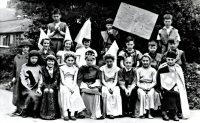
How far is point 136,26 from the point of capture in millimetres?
8367

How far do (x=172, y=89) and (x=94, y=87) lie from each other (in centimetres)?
169

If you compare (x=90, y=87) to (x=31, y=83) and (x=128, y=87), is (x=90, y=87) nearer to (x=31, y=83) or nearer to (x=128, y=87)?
(x=128, y=87)

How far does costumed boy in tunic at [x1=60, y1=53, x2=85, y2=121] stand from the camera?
20.4 feet

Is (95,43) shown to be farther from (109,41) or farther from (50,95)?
(50,95)

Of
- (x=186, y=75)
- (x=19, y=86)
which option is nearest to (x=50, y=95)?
(x=19, y=86)

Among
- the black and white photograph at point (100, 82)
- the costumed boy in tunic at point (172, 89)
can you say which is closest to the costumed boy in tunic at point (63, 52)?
the black and white photograph at point (100, 82)

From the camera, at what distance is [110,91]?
6594 mm

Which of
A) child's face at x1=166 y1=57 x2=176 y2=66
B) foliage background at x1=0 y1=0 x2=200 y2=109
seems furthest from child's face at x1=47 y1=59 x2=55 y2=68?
foliage background at x1=0 y1=0 x2=200 y2=109

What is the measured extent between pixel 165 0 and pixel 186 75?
9.38 ft

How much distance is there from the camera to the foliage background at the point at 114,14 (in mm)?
9219

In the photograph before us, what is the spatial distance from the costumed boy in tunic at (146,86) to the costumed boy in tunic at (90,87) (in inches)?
35.1

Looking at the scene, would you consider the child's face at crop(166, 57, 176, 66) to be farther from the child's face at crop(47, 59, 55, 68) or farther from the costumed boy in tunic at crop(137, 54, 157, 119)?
the child's face at crop(47, 59, 55, 68)

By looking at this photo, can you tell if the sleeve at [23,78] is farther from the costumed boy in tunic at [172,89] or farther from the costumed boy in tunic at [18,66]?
the costumed boy in tunic at [172,89]

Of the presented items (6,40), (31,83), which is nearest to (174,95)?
(31,83)
